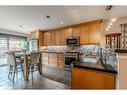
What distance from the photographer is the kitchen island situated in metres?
1.52

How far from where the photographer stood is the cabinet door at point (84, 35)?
5067mm

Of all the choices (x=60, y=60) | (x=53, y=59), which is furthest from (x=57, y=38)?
(x=60, y=60)

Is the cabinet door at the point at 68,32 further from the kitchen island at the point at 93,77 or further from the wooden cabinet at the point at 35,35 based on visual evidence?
the kitchen island at the point at 93,77

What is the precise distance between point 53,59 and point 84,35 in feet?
7.29

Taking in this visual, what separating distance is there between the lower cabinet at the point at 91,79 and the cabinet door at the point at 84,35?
134 inches

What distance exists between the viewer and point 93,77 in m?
1.68

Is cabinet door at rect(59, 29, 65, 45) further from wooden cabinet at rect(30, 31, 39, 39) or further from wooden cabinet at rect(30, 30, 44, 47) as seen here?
wooden cabinet at rect(30, 31, 39, 39)

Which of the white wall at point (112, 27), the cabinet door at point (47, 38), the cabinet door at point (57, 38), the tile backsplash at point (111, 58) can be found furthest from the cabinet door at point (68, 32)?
the tile backsplash at point (111, 58)

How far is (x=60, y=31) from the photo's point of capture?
6.23 meters

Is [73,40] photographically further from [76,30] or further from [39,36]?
[39,36]

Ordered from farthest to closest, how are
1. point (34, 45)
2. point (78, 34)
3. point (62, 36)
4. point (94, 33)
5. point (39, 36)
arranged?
point (34, 45) → point (39, 36) → point (62, 36) → point (78, 34) → point (94, 33)
